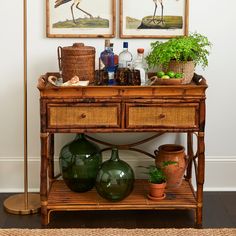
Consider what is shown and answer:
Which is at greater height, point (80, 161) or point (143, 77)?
point (143, 77)

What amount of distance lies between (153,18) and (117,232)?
4.60ft

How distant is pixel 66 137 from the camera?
394 cm

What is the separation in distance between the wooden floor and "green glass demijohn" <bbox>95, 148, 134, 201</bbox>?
0.50 ft

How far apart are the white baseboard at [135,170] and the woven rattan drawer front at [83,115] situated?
0.69 metres

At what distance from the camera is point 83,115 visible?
331 centimetres

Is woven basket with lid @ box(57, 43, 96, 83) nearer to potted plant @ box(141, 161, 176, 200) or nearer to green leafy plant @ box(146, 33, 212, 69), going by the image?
green leafy plant @ box(146, 33, 212, 69)

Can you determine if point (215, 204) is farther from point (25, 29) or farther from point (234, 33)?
point (25, 29)

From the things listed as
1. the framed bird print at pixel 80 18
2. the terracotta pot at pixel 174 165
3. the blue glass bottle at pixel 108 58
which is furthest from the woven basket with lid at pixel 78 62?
the terracotta pot at pixel 174 165

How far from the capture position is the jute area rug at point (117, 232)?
3.27m

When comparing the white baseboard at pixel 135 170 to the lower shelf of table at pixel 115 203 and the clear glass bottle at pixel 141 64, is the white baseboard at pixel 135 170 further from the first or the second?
the clear glass bottle at pixel 141 64

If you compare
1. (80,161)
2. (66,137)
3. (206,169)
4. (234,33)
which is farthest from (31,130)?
(234,33)

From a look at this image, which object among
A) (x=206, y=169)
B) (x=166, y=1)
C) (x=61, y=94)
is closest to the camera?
(x=61, y=94)

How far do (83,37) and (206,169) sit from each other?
124 centimetres

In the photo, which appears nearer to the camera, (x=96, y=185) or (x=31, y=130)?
(x=96, y=185)
